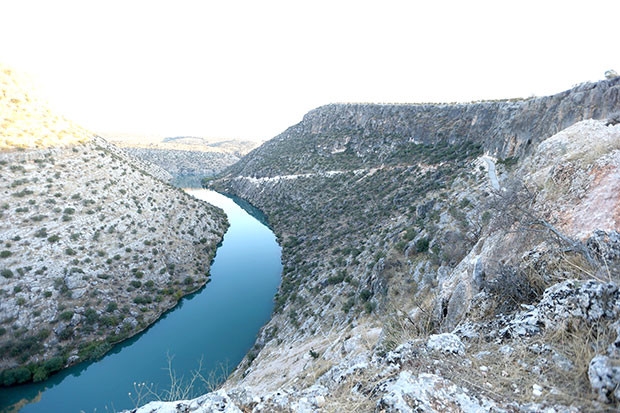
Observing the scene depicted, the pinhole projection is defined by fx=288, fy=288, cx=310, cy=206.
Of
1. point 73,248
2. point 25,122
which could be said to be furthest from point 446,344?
point 25,122

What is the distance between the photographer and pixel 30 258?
20469 millimetres

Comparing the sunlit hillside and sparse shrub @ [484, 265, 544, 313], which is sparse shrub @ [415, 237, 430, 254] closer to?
sparse shrub @ [484, 265, 544, 313]

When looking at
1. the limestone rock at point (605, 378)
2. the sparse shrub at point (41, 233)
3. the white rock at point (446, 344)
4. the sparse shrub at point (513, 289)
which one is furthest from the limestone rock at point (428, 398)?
the sparse shrub at point (41, 233)

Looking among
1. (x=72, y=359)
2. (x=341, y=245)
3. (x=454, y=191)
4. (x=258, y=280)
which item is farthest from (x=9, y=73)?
(x=454, y=191)

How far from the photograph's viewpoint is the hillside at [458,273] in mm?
2689

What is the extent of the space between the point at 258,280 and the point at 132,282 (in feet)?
40.0

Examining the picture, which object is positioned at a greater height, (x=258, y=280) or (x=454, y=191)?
(x=454, y=191)

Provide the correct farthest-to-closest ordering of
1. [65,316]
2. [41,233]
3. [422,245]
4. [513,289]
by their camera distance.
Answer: [41,233] → [65,316] → [422,245] → [513,289]

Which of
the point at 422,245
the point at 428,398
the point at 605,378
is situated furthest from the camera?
the point at 422,245

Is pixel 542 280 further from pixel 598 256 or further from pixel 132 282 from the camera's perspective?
pixel 132 282

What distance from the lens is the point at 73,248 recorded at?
2270cm

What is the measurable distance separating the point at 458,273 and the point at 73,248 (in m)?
27.2

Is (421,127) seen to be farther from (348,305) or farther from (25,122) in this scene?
(25,122)

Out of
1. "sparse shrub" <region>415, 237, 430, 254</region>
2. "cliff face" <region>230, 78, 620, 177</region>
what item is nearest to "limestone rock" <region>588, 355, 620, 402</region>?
"sparse shrub" <region>415, 237, 430, 254</region>
